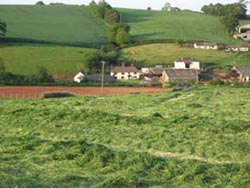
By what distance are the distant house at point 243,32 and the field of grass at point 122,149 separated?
2925 inches

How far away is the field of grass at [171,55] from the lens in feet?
249

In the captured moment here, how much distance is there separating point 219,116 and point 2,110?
363 inches

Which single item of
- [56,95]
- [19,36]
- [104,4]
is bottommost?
[56,95]

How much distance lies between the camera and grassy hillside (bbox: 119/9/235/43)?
Answer: 9356 cm

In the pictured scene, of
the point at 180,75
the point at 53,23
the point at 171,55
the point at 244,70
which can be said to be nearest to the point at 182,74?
the point at 180,75

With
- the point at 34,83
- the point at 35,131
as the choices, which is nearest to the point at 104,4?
the point at 34,83

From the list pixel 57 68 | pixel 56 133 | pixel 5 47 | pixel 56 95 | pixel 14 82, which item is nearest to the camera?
pixel 56 133

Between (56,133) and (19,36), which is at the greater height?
(19,36)

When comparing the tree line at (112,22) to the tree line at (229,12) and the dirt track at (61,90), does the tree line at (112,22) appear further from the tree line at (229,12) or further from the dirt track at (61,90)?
the dirt track at (61,90)

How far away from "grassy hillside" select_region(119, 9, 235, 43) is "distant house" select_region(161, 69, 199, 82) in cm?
2356

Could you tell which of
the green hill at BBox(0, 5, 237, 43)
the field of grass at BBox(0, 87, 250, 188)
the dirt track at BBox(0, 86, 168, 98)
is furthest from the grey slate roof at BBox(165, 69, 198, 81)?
the field of grass at BBox(0, 87, 250, 188)

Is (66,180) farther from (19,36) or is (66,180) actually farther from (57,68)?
(19,36)

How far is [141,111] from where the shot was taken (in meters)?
25.6

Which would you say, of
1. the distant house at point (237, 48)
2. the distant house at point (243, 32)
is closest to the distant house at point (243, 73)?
the distant house at point (237, 48)
